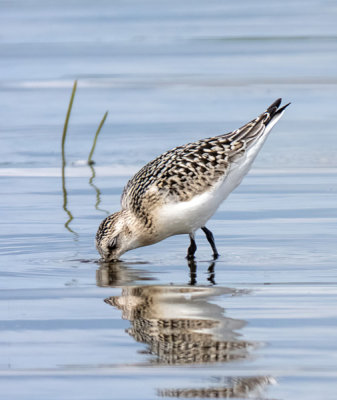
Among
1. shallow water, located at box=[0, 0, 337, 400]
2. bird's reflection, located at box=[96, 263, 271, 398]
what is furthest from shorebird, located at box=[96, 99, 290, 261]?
bird's reflection, located at box=[96, 263, 271, 398]

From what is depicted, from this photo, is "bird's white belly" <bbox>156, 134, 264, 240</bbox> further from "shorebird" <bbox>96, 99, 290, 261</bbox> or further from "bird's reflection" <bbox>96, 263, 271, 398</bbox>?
"bird's reflection" <bbox>96, 263, 271, 398</bbox>

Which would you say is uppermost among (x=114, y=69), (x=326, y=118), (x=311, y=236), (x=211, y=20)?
(x=211, y=20)

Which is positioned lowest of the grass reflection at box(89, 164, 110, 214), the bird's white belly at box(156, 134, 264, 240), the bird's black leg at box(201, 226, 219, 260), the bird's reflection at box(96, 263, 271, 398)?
the bird's reflection at box(96, 263, 271, 398)

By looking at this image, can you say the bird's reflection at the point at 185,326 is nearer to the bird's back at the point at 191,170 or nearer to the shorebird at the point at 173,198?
the shorebird at the point at 173,198

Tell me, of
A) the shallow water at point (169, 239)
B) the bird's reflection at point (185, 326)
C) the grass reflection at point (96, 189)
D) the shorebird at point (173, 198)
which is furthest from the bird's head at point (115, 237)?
the grass reflection at point (96, 189)

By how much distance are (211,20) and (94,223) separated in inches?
484

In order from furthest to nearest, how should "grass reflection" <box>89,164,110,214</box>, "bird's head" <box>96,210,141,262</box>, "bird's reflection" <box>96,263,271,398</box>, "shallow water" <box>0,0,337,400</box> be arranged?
"grass reflection" <box>89,164,110,214</box>
"bird's head" <box>96,210,141,262</box>
"shallow water" <box>0,0,337,400</box>
"bird's reflection" <box>96,263,271,398</box>

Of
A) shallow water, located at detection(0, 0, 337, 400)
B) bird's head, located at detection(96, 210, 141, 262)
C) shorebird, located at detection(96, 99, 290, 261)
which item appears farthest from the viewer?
shorebird, located at detection(96, 99, 290, 261)

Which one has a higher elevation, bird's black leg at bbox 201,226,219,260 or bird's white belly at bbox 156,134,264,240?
bird's white belly at bbox 156,134,264,240

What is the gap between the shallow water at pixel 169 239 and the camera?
5766mm

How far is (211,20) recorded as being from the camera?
21.2 m

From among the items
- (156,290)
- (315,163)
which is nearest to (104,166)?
(315,163)

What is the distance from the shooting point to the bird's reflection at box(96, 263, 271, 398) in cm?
547

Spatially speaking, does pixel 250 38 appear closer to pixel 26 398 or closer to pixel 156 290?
pixel 156 290
